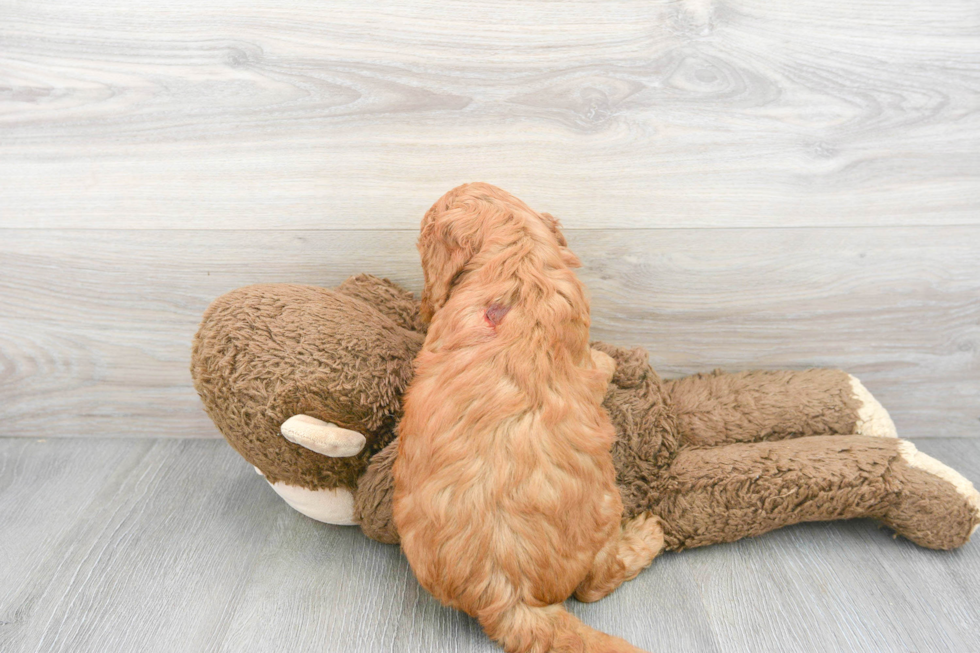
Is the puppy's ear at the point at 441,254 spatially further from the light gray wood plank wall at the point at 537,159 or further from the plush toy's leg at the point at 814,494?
the plush toy's leg at the point at 814,494

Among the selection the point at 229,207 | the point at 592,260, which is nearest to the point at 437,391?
the point at 592,260

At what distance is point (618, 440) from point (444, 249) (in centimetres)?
42

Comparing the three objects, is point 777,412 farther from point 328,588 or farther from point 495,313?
point 328,588

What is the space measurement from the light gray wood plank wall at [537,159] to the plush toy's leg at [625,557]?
14.5 inches

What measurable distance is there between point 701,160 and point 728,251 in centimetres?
18

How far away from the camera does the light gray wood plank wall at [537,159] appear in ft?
3.64

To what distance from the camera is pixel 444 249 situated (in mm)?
954

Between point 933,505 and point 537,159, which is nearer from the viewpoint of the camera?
point 933,505

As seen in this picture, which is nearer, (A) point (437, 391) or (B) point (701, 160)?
(A) point (437, 391)

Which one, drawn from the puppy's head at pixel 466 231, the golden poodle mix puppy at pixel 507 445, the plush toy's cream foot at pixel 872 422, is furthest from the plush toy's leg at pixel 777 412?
the puppy's head at pixel 466 231

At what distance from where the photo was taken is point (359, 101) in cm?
113

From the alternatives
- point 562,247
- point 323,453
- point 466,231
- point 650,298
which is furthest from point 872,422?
point 323,453

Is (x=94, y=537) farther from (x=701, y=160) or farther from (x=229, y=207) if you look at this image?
(x=701, y=160)

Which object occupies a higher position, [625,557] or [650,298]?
[650,298]
